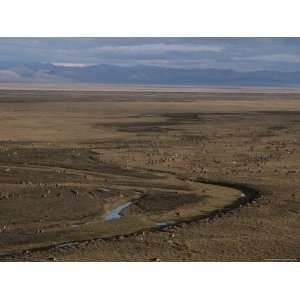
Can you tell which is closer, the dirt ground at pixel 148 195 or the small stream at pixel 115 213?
the dirt ground at pixel 148 195

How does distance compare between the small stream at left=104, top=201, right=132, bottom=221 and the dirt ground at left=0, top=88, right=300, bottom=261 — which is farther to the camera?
A: the small stream at left=104, top=201, right=132, bottom=221

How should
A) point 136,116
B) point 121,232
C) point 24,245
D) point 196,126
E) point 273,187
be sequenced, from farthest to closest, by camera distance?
point 136,116
point 196,126
point 273,187
point 121,232
point 24,245

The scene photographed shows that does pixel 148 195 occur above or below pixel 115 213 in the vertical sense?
above

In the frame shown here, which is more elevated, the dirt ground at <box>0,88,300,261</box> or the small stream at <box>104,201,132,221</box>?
the dirt ground at <box>0,88,300,261</box>

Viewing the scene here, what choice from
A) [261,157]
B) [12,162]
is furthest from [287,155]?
[12,162]

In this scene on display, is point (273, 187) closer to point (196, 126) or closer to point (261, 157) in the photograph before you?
point (261, 157)

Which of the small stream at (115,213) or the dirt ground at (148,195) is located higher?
the dirt ground at (148,195)

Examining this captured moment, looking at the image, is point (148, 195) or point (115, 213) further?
point (148, 195)

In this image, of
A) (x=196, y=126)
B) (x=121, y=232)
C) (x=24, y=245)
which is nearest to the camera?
(x=24, y=245)
